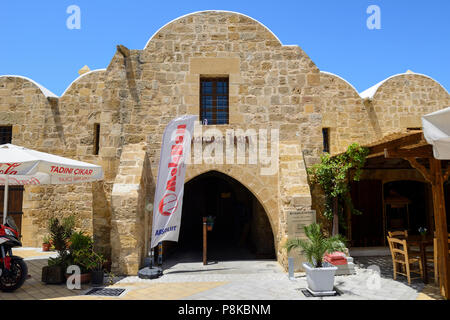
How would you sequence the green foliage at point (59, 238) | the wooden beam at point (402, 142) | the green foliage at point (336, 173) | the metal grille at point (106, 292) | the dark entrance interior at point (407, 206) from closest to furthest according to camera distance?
the wooden beam at point (402, 142)
the metal grille at point (106, 292)
the green foliage at point (59, 238)
the green foliage at point (336, 173)
the dark entrance interior at point (407, 206)

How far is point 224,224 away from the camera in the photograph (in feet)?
45.1

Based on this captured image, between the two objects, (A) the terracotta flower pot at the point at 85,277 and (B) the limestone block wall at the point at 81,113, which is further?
(B) the limestone block wall at the point at 81,113

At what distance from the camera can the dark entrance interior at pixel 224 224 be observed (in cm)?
903

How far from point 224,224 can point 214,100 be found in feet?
23.4

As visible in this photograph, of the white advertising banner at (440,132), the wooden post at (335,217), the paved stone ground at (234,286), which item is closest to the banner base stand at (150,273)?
the paved stone ground at (234,286)

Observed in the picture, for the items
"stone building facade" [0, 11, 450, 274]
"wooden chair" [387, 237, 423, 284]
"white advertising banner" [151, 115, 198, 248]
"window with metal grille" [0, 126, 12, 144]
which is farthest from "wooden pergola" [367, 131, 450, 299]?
"window with metal grille" [0, 126, 12, 144]

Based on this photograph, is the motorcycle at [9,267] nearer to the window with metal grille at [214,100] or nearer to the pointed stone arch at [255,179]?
the pointed stone arch at [255,179]

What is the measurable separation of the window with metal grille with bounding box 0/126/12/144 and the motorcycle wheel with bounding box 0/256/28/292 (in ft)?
21.7

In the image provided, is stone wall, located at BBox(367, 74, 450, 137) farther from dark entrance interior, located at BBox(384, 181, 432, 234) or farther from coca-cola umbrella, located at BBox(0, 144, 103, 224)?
coca-cola umbrella, located at BBox(0, 144, 103, 224)

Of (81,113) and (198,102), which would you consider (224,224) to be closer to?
(81,113)

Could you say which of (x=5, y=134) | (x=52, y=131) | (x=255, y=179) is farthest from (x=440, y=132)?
(x=5, y=134)

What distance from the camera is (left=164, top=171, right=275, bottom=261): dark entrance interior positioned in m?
9.03

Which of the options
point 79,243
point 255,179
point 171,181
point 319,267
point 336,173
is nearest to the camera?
point 319,267

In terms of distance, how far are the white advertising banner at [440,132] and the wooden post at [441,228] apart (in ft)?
4.26
